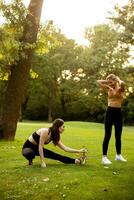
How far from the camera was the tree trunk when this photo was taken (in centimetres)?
1978

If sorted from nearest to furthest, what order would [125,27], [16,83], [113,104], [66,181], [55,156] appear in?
[66,181], [55,156], [113,104], [16,83], [125,27]

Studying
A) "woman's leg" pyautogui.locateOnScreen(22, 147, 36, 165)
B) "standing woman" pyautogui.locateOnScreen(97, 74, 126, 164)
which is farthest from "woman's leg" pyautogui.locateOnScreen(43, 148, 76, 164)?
"standing woman" pyautogui.locateOnScreen(97, 74, 126, 164)

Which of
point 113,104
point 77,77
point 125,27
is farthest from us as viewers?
point 77,77

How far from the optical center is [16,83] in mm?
19844

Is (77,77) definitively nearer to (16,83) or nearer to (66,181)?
(16,83)

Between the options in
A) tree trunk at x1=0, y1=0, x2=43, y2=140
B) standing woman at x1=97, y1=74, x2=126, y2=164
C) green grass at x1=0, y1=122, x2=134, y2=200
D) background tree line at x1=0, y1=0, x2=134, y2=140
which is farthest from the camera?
background tree line at x1=0, y1=0, x2=134, y2=140

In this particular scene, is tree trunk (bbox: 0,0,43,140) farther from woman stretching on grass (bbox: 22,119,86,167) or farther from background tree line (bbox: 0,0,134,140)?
background tree line (bbox: 0,0,134,140)

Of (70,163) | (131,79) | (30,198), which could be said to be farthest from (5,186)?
(131,79)

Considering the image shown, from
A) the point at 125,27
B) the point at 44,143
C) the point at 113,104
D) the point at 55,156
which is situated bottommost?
A: the point at 55,156

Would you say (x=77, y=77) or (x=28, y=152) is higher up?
(x=77, y=77)

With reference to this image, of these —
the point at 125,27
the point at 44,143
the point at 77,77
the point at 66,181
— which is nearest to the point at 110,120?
the point at 44,143

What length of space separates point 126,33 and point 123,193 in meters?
23.4

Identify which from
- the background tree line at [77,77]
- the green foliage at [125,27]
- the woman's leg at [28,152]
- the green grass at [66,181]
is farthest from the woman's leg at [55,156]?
the background tree line at [77,77]

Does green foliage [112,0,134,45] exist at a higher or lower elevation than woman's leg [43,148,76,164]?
higher
